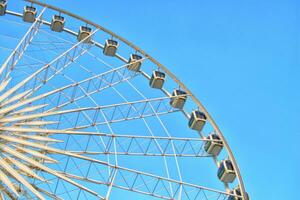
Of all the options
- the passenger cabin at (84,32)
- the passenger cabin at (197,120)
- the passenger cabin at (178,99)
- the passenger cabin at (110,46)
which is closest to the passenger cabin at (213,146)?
the passenger cabin at (197,120)

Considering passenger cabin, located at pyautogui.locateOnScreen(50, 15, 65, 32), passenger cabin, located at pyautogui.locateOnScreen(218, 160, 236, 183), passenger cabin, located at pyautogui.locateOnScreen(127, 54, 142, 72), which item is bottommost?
passenger cabin, located at pyautogui.locateOnScreen(218, 160, 236, 183)

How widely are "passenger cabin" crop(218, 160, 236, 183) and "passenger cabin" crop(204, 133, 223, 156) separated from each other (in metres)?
1.21

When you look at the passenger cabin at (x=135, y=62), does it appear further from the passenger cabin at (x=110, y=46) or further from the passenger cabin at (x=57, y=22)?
the passenger cabin at (x=57, y=22)

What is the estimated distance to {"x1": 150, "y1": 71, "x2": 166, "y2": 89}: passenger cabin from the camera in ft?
99.9

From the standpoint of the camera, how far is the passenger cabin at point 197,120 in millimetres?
28072

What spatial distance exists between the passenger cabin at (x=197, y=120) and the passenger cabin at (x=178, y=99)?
122 centimetres

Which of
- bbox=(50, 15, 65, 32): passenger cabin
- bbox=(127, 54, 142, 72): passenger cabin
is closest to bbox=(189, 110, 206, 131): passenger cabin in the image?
bbox=(127, 54, 142, 72): passenger cabin

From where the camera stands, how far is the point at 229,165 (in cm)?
2545

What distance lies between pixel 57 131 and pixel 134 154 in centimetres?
496

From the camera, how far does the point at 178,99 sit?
29.2m

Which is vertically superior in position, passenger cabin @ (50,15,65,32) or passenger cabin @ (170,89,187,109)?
passenger cabin @ (50,15,65,32)

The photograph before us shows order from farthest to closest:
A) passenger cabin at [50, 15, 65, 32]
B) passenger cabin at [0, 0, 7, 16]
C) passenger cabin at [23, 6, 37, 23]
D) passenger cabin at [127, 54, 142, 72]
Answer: passenger cabin at [50, 15, 65, 32], passenger cabin at [23, 6, 37, 23], passenger cabin at [0, 0, 7, 16], passenger cabin at [127, 54, 142, 72]

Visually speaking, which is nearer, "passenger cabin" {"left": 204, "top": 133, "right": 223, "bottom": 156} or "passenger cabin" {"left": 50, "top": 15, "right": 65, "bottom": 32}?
"passenger cabin" {"left": 204, "top": 133, "right": 223, "bottom": 156}

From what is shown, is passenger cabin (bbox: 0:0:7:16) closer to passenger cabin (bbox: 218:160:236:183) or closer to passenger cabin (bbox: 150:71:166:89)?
passenger cabin (bbox: 150:71:166:89)
